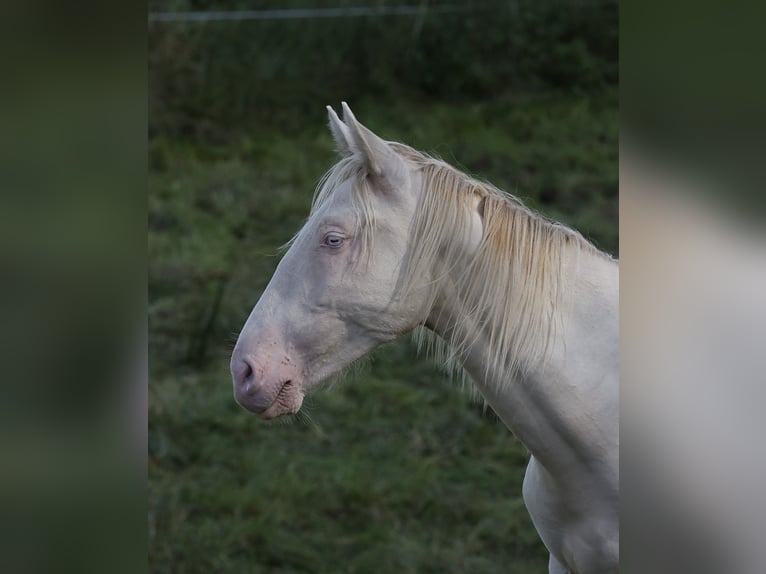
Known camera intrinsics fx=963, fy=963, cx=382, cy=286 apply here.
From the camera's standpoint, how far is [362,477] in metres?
2.99

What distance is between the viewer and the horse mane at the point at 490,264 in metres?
1.35

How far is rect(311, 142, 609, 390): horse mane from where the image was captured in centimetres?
135

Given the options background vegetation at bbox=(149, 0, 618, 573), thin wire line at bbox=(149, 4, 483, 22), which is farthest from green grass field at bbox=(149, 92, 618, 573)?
thin wire line at bbox=(149, 4, 483, 22)

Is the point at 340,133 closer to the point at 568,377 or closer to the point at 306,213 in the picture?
the point at 568,377

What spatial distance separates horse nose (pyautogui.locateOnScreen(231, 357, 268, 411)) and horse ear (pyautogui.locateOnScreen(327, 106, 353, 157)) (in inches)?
13.0

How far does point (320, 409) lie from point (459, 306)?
1.97m

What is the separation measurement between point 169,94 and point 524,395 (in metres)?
3.18

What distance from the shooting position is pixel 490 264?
4.44ft

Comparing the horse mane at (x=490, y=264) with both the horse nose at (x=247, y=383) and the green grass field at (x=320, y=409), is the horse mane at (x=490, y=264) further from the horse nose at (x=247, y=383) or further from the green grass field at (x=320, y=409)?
the green grass field at (x=320, y=409)

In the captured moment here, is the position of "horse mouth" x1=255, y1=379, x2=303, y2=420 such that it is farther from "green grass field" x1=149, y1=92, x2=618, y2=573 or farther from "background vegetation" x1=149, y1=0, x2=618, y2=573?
"background vegetation" x1=149, y1=0, x2=618, y2=573

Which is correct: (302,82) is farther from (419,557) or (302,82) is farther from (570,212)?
(419,557)

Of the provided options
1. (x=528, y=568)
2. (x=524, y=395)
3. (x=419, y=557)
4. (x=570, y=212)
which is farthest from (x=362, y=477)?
(x=524, y=395)

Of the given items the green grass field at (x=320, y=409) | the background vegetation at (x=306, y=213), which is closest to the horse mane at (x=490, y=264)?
the green grass field at (x=320, y=409)

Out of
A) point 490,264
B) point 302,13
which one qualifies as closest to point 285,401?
point 490,264
